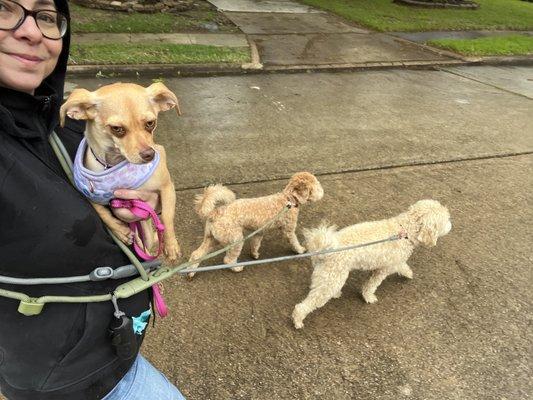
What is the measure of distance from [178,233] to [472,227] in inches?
118

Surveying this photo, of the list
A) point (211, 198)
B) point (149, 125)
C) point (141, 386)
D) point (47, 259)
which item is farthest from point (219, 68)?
point (47, 259)

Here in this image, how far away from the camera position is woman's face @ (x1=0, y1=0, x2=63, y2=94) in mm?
1341

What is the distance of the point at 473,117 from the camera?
7.46 m

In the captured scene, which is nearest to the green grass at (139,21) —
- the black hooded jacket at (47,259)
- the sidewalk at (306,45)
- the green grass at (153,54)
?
the sidewalk at (306,45)

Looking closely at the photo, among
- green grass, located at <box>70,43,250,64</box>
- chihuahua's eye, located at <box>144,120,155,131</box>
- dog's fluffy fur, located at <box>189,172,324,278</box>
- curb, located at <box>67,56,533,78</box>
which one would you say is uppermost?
chihuahua's eye, located at <box>144,120,155,131</box>

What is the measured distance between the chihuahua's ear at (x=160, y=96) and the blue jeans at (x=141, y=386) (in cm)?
117

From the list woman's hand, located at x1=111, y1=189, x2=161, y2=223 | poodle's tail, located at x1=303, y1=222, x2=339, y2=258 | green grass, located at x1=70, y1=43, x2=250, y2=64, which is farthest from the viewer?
green grass, located at x1=70, y1=43, x2=250, y2=64

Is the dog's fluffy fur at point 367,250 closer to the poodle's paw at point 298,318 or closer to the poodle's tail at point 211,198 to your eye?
the poodle's paw at point 298,318

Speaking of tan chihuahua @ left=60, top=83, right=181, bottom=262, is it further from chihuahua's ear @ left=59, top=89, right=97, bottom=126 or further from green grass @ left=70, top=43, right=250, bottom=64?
green grass @ left=70, top=43, right=250, bottom=64

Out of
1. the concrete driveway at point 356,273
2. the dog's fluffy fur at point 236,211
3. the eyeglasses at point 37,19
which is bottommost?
the concrete driveway at point 356,273

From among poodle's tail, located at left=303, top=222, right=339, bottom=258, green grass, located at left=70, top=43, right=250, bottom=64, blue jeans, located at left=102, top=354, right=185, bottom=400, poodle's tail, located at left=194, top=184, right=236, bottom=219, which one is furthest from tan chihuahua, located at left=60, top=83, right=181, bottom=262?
green grass, located at left=70, top=43, right=250, bottom=64

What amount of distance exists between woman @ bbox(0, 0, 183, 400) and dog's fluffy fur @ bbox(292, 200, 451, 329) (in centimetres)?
185

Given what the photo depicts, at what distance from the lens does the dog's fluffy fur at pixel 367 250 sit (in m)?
3.24

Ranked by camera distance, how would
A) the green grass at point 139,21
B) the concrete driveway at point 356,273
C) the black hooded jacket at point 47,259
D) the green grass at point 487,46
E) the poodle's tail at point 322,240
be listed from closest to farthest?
the black hooded jacket at point 47,259, the concrete driveway at point 356,273, the poodle's tail at point 322,240, the green grass at point 139,21, the green grass at point 487,46
